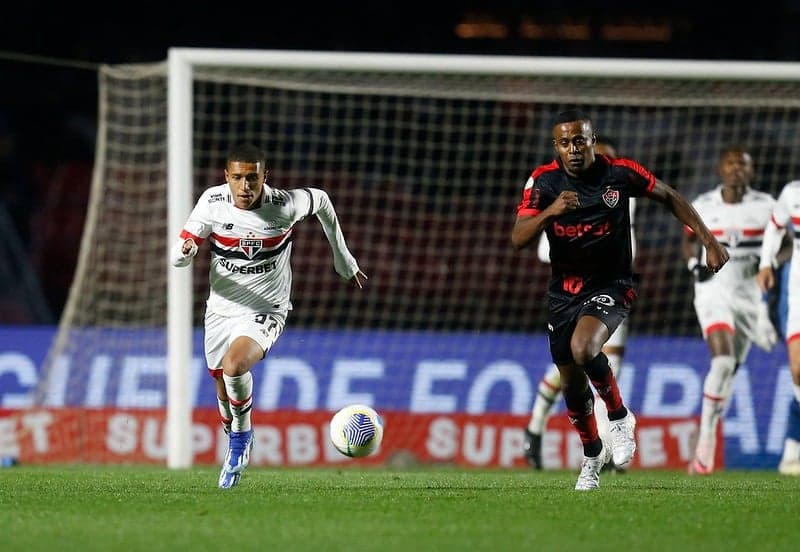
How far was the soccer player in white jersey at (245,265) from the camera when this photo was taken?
757 cm

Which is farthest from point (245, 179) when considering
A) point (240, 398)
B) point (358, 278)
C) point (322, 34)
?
point (322, 34)

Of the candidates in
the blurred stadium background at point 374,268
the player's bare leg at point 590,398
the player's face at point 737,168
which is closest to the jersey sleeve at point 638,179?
the player's bare leg at point 590,398

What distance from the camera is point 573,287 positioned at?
7445 mm

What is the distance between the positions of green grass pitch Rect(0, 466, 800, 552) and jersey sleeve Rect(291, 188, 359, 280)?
4.12ft

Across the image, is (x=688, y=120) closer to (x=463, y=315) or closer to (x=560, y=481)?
(x=463, y=315)

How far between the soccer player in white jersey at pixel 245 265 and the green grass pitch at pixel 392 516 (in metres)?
0.58

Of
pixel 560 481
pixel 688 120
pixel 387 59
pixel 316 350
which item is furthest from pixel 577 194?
pixel 688 120

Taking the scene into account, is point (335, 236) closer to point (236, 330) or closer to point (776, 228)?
point (236, 330)

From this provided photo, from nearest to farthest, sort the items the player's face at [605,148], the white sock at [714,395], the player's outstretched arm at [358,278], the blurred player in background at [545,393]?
the player's outstretched arm at [358,278] < the player's face at [605,148] < the white sock at [714,395] < the blurred player in background at [545,393]

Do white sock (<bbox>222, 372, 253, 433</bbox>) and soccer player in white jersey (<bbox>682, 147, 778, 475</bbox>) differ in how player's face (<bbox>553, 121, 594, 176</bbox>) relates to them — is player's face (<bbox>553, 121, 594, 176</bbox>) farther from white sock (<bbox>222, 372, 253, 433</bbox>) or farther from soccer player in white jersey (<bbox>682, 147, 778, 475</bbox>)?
soccer player in white jersey (<bbox>682, 147, 778, 475</bbox>)

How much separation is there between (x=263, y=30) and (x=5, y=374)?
909 centimetres

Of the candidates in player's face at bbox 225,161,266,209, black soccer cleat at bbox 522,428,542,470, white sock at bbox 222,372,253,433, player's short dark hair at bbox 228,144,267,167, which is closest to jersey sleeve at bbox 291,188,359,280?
player's face at bbox 225,161,266,209

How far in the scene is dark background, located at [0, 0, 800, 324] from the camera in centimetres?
1847

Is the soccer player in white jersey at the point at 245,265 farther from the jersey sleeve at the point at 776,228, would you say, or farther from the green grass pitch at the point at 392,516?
the jersey sleeve at the point at 776,228
